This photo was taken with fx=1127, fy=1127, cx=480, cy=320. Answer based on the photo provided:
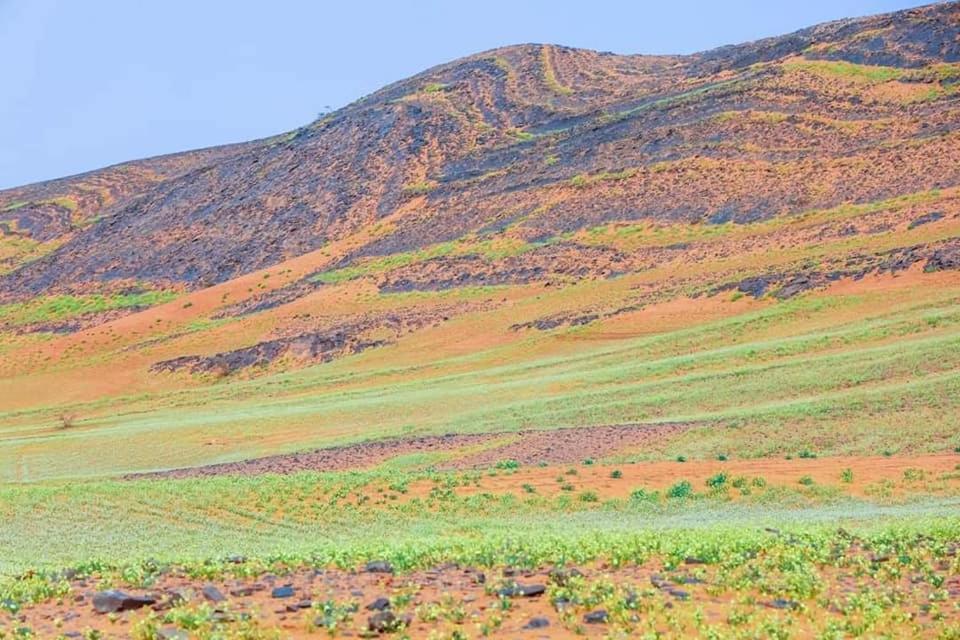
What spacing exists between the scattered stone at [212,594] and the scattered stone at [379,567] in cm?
170

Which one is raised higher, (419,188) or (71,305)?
(419,188)

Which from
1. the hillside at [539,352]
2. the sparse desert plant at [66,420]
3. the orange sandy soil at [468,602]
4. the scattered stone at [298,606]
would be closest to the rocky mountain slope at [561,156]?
the hillside at [539,352]

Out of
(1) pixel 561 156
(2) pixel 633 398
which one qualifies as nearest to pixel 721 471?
(2) pixel 633 398

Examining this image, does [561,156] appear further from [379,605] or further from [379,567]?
[379,605]

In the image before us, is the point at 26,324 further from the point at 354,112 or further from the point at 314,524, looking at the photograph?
the point at 314,524

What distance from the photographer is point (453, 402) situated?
125ft

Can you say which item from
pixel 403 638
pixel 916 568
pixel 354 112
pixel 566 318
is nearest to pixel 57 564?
pixel 403 638

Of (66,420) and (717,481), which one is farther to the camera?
(66,420)

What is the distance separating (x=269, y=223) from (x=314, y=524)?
69987mm

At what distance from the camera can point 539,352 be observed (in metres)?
48.5

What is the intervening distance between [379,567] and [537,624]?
9.54ft

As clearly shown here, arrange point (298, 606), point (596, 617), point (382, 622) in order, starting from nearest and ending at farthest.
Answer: point (382, 622)
point (596, 617)
point (298, 606)

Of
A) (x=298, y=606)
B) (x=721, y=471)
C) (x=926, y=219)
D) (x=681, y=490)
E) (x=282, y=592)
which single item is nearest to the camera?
(x=298, y=606)

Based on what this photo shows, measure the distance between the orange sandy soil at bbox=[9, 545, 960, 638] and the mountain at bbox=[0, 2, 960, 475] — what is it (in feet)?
66.1
